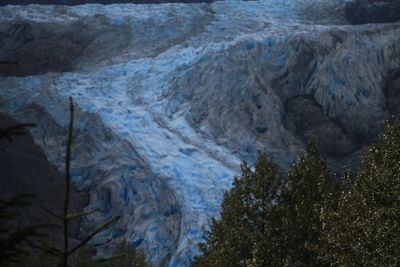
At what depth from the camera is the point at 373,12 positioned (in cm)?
5228

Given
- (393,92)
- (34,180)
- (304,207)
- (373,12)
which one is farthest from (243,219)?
(373,12)

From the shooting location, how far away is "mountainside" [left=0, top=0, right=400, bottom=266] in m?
31.1

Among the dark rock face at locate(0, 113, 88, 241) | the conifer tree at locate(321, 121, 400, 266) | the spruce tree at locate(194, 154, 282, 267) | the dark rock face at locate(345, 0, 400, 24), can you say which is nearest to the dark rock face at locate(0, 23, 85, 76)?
the dark rock face at locate(0, 113, 88, 241)

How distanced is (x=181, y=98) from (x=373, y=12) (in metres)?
23.3

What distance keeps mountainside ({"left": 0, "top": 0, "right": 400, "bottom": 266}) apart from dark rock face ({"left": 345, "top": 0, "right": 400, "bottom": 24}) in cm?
315

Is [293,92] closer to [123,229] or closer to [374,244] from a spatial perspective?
[123,229]

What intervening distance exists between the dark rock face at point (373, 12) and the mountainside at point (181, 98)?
3148 millimetres

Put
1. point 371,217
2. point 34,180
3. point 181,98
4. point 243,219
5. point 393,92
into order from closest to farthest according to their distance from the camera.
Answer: point 371,217 < point 243,219 < point 34,180 < point 181,98 < point 393,92

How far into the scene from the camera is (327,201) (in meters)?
14.9

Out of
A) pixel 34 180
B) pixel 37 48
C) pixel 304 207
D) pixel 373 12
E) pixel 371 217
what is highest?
pixel 371 217

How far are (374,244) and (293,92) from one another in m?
28.7

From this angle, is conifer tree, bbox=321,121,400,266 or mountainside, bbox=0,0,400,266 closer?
conifer tree, bbox=321,121,400,266

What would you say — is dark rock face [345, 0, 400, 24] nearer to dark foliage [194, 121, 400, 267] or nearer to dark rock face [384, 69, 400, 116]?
dark rock face [384, 69, 400, 116]

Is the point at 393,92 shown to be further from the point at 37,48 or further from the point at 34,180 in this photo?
the point at 37,48
